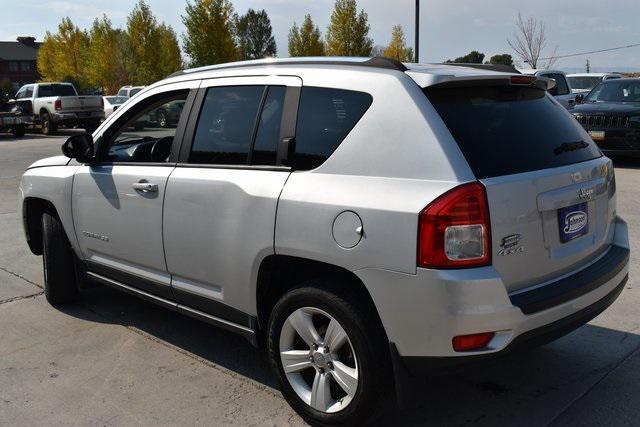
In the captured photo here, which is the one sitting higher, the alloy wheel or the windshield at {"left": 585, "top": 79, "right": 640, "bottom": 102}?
the windshield at {"left": 585, "top": 79, "right": 640, "bottom": 102}

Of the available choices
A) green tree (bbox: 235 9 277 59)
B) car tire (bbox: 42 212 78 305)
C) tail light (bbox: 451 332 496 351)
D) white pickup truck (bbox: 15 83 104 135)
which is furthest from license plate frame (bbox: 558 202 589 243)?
green tree (bbox: 235 9 277 59)

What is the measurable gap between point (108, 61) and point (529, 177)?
47.9 m

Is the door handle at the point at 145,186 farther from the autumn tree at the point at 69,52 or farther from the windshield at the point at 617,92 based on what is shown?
the autumn tree at the point at 69,52

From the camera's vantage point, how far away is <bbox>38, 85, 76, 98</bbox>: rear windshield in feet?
85.0

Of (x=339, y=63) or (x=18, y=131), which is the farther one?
(x=18, y=131)

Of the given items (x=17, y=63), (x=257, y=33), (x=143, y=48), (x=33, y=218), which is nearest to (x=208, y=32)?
(x=143, y=48)

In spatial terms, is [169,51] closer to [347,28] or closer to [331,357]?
[347,28]

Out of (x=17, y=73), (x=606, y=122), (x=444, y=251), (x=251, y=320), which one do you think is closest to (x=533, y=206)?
(x=444, y=251)

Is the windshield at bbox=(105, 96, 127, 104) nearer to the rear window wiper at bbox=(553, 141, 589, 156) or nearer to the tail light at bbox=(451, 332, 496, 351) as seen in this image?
the rear window wiper at bbox=(553, 141, 589, 156)

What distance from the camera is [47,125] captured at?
25.7m

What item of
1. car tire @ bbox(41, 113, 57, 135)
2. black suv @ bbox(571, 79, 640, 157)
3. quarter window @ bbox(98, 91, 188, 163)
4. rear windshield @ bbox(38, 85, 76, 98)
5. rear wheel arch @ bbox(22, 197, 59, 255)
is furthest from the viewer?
rear windshield @ bbox(38, 85, 76, 98)

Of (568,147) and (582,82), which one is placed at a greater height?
(582,82)

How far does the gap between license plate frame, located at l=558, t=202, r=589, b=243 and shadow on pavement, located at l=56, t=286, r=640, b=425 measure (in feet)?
2.28

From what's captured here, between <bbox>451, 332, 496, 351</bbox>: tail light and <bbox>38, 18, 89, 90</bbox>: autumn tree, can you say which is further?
<bbox>38, 18, 89, 90</bbox>: autumn tree
